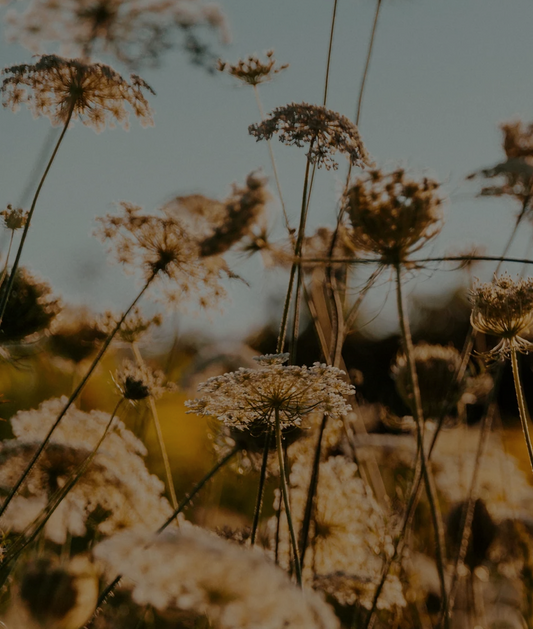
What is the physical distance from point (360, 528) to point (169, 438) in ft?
14.9

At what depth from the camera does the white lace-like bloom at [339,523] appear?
267 centimetres

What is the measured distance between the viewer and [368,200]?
2.08m

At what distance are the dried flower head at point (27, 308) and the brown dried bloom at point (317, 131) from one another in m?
1.07

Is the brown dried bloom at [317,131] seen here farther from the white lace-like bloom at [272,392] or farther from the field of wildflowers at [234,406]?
the white lace-like bloom at [272,392]

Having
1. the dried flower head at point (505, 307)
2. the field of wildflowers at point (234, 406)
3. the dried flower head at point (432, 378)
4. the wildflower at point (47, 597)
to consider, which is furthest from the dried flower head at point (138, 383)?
the dried flower head at point (432, 378)

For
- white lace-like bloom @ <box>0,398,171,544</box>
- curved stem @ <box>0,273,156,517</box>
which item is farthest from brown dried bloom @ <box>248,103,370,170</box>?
white lace-like bloom @ <box>0,398,171,544</box>

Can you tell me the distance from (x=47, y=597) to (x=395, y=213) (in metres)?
1.58

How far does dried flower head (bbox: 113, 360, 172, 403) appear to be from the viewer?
2400mm

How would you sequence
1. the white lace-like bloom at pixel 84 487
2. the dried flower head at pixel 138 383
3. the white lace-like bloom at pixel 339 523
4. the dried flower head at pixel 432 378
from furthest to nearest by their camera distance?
the dried flower head at pixel 432 378 → the white lace-like bloom at pixel 339 523 → the dried flower head at pixel 138 383 → the white lace-like bloom at pixel 84 487

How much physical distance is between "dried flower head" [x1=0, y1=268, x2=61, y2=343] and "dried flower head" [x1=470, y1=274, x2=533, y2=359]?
1625mm

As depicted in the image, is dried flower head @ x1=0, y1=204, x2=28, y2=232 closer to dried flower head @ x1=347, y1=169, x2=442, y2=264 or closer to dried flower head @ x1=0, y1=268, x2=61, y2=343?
dried flower head @ x1=0, y1=268, x2=61, y2=343

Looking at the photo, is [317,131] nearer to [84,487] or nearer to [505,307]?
[505,307]

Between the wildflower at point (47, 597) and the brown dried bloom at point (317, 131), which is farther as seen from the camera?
the brown dried bloom at point (317, 131)

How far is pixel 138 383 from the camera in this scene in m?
2.41
